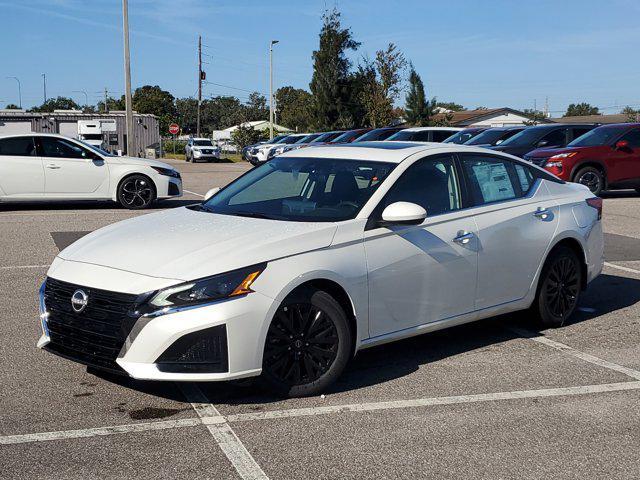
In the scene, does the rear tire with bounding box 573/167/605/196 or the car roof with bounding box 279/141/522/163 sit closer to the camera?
the car roof with bounding box 279/141/522/163

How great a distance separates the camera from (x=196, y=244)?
500cm

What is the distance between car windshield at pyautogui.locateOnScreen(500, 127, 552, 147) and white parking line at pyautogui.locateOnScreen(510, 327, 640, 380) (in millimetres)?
13322

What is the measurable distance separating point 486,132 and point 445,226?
16.9 meters

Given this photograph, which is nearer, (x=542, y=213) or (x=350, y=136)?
(x=542, y=213)

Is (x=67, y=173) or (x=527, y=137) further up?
(x=527, y=137)

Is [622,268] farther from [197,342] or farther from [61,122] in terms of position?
[61,122]

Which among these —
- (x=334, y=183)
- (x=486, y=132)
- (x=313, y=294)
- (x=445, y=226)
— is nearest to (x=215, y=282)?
(x=313, y=294)

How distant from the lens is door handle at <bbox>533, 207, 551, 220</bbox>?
6.60m

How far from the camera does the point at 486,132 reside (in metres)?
22.1

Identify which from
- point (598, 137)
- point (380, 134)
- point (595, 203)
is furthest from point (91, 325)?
point (380, 134)

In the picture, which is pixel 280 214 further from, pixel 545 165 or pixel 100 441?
pixel 545 165

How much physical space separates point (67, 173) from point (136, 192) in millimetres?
1310

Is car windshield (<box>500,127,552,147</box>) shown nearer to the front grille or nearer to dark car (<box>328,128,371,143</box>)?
dark car (<box>328,128,371,143</box>)

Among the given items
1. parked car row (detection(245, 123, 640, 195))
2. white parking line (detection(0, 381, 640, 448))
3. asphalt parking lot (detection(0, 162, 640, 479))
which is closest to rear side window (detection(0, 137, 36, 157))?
parked car row (detection(245, 123, 640, 195))
